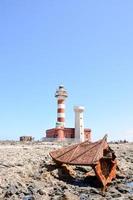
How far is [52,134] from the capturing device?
47.5 metres

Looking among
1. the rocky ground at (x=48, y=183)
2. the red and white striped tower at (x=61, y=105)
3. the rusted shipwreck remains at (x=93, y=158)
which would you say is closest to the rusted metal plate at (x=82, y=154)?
the rusted shipwreck remains at (x=93, y=158)

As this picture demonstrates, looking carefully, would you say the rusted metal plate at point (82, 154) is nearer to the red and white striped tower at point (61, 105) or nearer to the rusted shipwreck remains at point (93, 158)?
the rusted shipwreck remains at point (93, 158)

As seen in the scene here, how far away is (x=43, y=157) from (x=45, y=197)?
885 cm

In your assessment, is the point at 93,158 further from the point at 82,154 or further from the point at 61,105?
the point at 61,105

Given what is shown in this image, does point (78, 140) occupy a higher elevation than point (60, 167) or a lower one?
higher

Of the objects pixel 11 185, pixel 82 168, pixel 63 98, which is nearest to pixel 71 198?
pixel 11 185

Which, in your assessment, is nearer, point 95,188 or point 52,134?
point 95,188

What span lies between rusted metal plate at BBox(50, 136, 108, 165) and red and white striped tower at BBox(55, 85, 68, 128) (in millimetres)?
27371

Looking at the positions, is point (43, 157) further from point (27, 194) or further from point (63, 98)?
point (63, 98)

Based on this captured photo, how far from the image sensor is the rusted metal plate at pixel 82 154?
18052 mm

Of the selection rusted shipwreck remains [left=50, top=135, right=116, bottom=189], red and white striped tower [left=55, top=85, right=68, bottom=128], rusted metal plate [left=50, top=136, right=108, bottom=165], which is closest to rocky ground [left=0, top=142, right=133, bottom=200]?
rusted shipwreck remains [left=50, top=135, right=116, bottom=189]

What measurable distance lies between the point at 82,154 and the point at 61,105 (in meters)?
30.4

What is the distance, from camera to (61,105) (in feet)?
161

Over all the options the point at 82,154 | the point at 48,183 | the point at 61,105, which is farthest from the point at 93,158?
the point at 61,105
